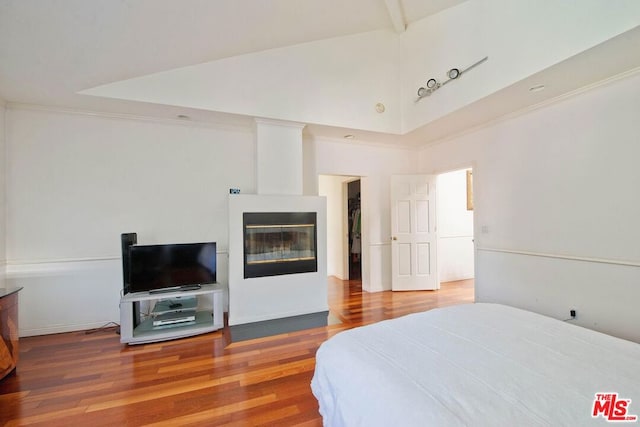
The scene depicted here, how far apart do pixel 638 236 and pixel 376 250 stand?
9.70ft

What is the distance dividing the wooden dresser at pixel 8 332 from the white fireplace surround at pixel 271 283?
175 centimetres

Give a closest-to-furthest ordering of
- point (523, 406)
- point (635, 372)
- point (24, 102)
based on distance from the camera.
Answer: point (523, 406)
point (635, 372)
point (24, 102)

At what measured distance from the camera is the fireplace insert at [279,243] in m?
3.37

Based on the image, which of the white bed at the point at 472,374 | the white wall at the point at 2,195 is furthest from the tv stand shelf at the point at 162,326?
the white bed at the point at 472,374

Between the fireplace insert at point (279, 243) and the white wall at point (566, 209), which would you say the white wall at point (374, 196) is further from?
the white wall at point (566, 209)

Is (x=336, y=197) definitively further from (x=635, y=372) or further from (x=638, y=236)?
(x=635, y=372)

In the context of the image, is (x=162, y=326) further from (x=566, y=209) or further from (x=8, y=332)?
(x=566, y=209)

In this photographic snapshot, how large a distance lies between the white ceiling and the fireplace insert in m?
1.33

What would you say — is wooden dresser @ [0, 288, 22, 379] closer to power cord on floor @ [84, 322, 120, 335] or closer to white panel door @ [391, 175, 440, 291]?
power cord on floor @ [84, 322, 120, 335]

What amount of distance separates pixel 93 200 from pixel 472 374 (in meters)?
3.96

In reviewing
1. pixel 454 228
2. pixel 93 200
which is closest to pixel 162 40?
pixel 93 200

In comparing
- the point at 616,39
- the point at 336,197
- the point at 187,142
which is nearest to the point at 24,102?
the point at 187,142

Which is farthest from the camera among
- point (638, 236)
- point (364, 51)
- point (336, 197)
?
point (336, 197)

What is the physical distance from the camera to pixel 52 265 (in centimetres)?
308
